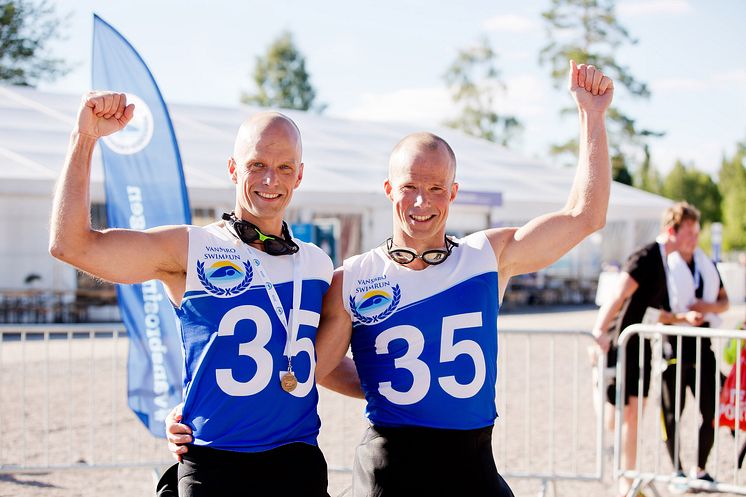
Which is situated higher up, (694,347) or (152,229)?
(152,229)

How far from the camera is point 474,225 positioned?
21719 millimetres

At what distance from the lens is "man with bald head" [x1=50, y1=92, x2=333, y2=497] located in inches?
92.0

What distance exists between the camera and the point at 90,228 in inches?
88.7

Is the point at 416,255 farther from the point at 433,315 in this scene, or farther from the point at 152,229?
the point at 152,229

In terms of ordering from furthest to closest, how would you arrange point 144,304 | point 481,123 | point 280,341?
point 481,123 < point 144,304 < point 280,341

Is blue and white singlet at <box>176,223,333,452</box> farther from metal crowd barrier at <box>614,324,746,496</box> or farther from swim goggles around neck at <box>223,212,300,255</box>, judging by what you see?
metal crowd barrier at <box>614,324,746,496</box>

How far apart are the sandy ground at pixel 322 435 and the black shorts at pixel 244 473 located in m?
1.26

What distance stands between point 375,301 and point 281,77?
47999mm

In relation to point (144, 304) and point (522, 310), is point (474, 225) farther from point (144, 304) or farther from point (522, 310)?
point (144, 304)

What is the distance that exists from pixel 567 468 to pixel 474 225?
1583 centimetres

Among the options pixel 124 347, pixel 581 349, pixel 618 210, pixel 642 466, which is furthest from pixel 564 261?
pixel 642 466

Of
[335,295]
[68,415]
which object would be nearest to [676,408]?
[335,295]

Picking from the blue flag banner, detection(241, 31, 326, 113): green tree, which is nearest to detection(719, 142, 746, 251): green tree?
detection(241, 31, 326, 113): green tree

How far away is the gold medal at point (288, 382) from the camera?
93.6 inches
